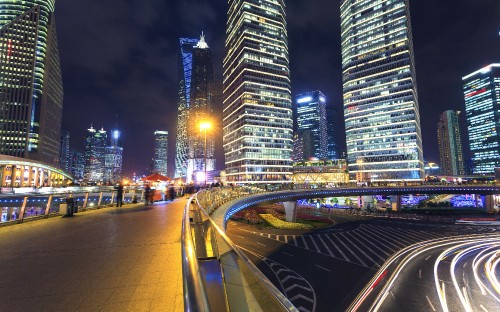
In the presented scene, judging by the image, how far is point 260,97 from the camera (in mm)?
130625

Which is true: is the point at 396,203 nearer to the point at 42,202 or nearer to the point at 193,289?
the point at 42,202

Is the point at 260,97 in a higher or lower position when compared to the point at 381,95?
lower

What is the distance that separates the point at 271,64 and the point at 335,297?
429 feet

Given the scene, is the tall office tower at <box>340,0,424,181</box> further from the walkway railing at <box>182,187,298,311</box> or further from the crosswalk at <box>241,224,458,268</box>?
the walkway railing at <box>182,187,298,311</box>

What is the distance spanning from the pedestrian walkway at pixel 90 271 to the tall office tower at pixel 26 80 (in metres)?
139

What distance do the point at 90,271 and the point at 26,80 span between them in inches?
6020

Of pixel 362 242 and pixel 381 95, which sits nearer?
pixel 362 242

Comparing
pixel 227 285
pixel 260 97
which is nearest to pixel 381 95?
pixel 260 97

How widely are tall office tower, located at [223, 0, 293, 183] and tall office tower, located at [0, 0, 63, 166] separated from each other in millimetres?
95987

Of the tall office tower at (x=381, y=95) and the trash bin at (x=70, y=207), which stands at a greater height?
the tall office tower at (x=381, y=95)

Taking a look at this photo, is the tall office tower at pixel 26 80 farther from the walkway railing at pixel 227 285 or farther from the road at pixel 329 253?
the walkway railing at pixel 227 285

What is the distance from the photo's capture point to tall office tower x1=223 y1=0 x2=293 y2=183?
127 m

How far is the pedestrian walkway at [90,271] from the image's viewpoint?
418cm

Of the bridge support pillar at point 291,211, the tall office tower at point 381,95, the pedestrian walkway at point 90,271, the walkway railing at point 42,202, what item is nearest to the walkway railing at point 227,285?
the pedestrian walkway at point 90,271
